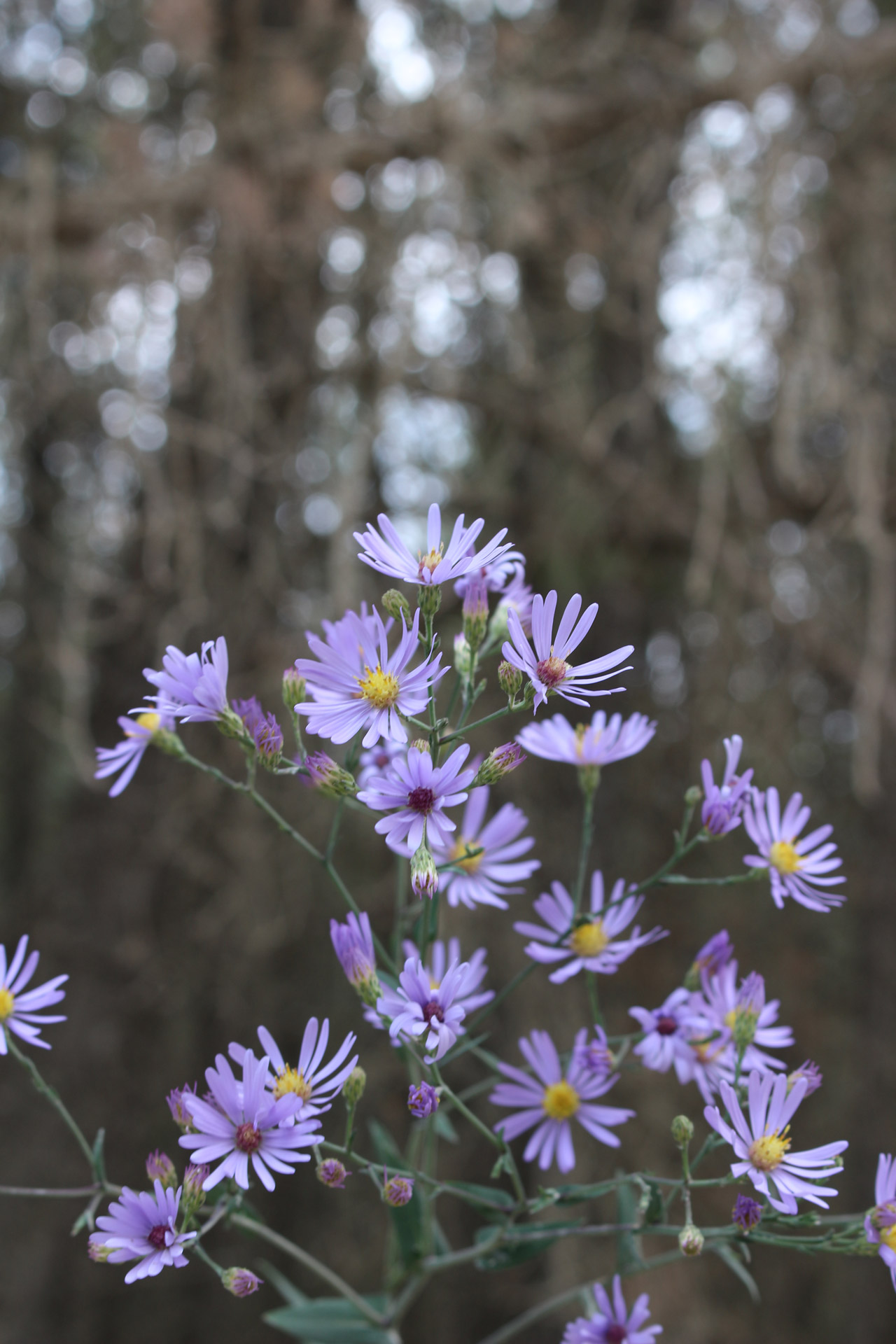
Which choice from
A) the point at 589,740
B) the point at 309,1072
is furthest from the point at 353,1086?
the point at 589,740

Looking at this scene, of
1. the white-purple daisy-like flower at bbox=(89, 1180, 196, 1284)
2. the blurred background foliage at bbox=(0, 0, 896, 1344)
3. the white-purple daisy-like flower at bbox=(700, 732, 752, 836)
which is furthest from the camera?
the blurred background foliage at bbox=(0, 0, 896, 1344)

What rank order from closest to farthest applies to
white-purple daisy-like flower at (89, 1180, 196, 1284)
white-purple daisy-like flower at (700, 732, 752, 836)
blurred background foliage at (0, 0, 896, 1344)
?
white-purple daisy-like flower at (89, 1180, 196, 1284) → white-purple daisy-like flower at (700, 732, 752, 836) → blurred background foliage at (0, 0, 896, 1344)

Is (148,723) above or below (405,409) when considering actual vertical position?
below

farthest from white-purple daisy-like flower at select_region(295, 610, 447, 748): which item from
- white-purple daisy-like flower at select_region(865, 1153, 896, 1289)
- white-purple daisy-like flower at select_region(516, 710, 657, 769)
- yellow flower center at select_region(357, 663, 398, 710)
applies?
white-purple daisy-like flower at select_region(865, 1153, 896, 1289)

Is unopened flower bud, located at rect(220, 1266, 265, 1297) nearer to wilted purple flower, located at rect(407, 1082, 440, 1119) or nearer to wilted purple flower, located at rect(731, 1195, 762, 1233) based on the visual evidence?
wilted purple flower, located at rect(407, 1082, 440, 1119)

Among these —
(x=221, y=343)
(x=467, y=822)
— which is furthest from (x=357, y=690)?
(x=221, y=343)

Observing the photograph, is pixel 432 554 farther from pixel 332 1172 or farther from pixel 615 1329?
pixel 615 1329

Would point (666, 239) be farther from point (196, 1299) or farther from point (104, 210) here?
point (196, 1299)
